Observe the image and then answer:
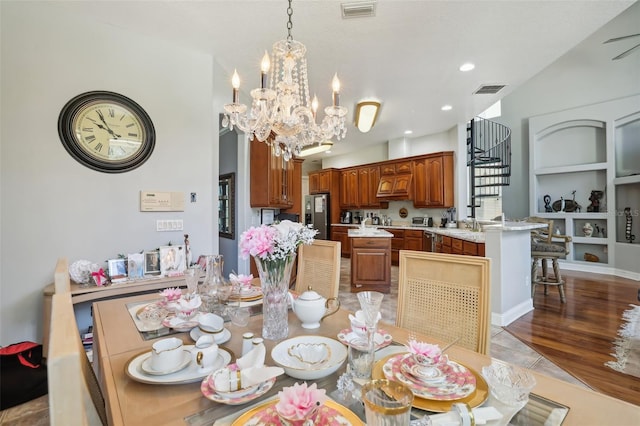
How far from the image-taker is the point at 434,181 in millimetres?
5852

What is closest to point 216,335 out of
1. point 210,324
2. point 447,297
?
point 210,324

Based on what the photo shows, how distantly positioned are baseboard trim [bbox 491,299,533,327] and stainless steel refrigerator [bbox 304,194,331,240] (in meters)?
4.99

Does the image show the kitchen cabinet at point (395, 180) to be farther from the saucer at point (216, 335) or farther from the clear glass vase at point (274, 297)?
the saucer at point (216, 335)

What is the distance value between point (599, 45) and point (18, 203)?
9.69 meters

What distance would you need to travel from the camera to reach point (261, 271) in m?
1.12

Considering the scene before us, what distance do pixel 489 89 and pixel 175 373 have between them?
4.71 metres

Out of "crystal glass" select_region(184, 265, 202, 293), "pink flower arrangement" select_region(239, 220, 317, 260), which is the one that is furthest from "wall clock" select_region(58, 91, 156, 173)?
"pink flower arrangement" select_region(239, 220, 317, 260)

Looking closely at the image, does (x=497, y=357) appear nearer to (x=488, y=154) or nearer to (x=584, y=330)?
(x=584, y=330)

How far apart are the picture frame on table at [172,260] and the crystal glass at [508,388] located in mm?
2516

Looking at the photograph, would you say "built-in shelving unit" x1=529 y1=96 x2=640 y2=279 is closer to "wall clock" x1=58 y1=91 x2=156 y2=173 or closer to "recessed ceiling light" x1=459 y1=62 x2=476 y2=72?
"recessed ceiling light" x1=459 y1=62 x2=476 y2=72

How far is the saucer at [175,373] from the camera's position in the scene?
0.81 metres

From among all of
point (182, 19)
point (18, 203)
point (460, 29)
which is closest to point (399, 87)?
point (460, 29)

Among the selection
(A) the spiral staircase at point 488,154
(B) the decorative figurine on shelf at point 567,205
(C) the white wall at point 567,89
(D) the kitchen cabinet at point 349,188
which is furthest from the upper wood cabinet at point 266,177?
(B) the decorative figurine on shelf at point 567,205

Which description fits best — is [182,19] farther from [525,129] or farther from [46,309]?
[525,129]
